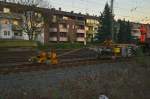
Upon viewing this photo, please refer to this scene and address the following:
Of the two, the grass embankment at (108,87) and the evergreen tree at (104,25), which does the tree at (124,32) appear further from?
the grass embankment at (108,87)

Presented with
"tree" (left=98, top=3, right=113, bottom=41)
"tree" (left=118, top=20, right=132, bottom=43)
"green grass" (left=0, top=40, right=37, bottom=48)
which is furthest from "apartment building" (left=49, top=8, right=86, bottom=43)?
"green grass" (left=0, top=40, right=37, bottom=48)

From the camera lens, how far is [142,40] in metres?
30.8

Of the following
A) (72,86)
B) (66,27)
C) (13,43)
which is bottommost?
(72,86)

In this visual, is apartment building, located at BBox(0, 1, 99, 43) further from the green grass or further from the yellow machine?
the yellow machine

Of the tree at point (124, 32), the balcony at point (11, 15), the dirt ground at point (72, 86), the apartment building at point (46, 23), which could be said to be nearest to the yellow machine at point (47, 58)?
the dirt ground at point (72, 86)

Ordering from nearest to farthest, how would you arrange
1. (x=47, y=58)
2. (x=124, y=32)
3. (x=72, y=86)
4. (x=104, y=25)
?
(x=72, y=86) → (x=47, y=58) → (x=104, y=25) → (x=124, y=32)

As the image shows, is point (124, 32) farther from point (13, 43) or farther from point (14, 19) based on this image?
point (13, 43)

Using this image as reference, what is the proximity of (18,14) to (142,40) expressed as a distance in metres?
→ 54.2

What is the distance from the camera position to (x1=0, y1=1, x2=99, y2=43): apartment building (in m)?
71.6

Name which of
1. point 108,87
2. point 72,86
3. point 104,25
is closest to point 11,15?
point 104,25

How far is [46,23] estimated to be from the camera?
265 feet

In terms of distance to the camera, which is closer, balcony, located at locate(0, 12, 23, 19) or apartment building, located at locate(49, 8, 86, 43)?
balcony, located at locate(0, 12, 23, 19)

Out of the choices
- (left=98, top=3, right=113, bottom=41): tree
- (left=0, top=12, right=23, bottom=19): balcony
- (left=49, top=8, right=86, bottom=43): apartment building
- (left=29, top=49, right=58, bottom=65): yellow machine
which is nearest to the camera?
(left=29, top=49, right=58, bottom=65): yellow machine

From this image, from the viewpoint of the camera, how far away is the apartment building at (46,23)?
235 feet
